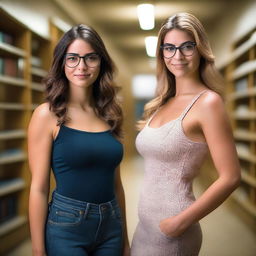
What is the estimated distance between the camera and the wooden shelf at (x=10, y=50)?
114 inches

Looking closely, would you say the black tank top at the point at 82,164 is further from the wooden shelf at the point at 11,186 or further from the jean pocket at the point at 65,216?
the wooden shelf at the point at 11,186

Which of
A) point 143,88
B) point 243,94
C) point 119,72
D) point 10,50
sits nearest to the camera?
point 119,72

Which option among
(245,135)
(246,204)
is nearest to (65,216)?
(246,204)

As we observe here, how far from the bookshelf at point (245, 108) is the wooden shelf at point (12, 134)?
223cm

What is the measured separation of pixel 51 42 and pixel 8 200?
1598 millimetres

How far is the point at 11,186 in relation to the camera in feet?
10.1

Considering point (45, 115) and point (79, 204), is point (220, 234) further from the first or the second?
point (45, 115)

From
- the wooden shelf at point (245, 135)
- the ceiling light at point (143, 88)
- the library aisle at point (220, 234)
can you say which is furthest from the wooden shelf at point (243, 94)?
the ceiling light at point (143, 88)

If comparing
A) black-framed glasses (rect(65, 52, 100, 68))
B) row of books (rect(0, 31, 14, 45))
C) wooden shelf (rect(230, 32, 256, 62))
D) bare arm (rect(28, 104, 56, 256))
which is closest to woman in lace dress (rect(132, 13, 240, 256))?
black-framed glasses (rect(65, 52, 100, 68))

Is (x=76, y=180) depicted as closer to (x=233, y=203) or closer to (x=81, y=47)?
(x=81, y=47)

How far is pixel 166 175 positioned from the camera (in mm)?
1307

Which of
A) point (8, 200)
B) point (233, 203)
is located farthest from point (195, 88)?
point (233, 203)

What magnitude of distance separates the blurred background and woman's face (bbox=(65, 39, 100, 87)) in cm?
125

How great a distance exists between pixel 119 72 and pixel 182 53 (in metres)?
1.21
